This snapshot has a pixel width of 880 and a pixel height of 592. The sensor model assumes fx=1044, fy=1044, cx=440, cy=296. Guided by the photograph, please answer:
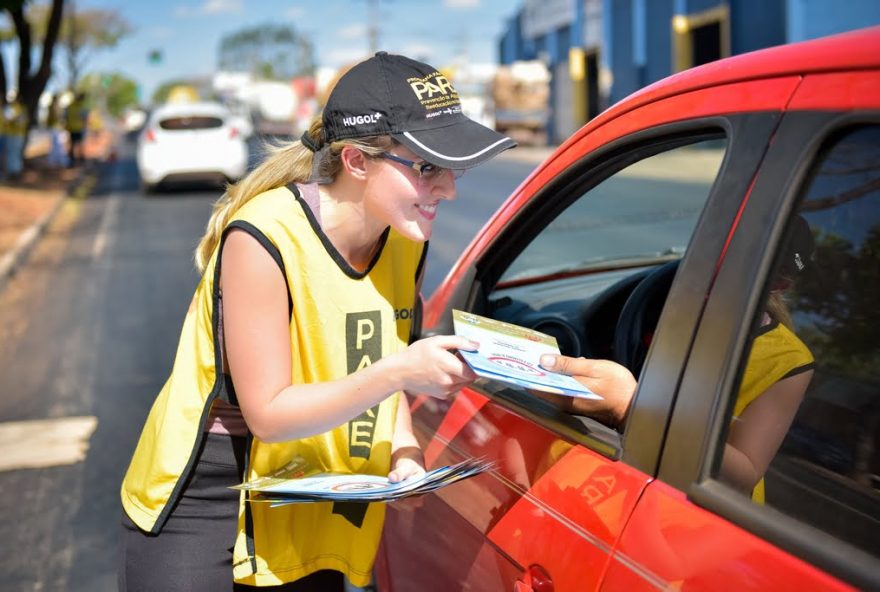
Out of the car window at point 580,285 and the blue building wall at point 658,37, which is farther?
the blue building wall at point 658,37

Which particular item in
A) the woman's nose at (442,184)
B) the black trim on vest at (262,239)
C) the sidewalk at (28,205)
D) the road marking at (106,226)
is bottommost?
the road marking at (106,226)

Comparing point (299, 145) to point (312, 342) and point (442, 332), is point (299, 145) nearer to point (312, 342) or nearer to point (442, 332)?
point (312, 342)

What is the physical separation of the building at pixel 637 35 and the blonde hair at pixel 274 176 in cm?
1884

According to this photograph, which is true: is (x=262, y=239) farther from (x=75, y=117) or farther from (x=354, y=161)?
(x=75, y=117)

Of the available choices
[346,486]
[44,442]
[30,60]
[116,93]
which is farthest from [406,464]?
[116,93]

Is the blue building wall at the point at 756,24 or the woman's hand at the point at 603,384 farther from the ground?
the blue building wall at the point at 756,24

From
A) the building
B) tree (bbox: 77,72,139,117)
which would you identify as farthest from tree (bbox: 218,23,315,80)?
the building

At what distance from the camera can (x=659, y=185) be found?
45.6 ft

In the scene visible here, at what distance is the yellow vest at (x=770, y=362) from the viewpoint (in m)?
1.58

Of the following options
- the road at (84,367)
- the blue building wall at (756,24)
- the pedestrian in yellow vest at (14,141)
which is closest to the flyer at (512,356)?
the road at (84,367)

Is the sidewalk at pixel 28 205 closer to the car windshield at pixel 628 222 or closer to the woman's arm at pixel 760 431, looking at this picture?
the car windshield at pixel 628 222

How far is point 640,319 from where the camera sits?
236 centimetres

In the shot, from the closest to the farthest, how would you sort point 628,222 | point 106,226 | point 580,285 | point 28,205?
point 580,285 → point 628,222 → point 106,226 → point 28,205

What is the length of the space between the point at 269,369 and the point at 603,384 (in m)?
0.61
